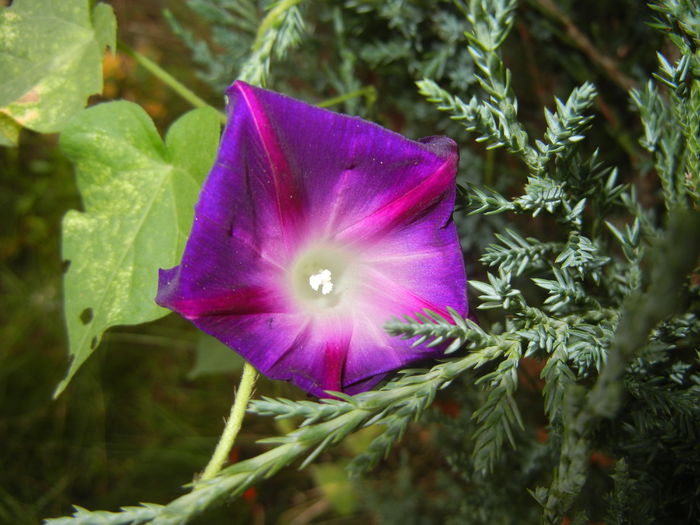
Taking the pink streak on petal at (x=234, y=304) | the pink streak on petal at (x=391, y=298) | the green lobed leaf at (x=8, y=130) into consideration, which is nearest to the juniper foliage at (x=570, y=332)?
the pink streak on petal at (x=391, y=298)

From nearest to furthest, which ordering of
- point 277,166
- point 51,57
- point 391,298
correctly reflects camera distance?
point 277,166, point 391,298, point 51,57

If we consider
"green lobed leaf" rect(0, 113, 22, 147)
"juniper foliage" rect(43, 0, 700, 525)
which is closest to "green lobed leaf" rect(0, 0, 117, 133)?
"green lobed leaf" rect(0, 113, 22, 147)

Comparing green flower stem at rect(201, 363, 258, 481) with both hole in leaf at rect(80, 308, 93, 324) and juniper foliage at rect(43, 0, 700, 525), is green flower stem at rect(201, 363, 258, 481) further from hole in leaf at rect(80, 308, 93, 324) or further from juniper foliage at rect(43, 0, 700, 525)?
hole in leaf at rect(80, 308, 93, 324)

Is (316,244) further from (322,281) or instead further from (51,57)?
(51,57)

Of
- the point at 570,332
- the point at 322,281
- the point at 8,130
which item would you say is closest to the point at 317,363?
the point at 322,281

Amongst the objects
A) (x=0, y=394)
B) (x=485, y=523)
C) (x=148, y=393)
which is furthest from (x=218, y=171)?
(x=0, y=394)
